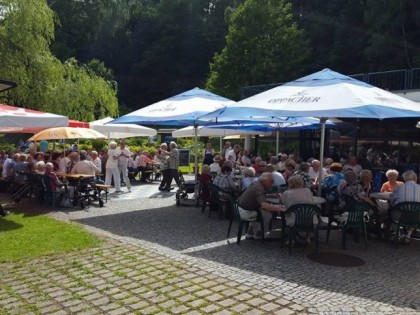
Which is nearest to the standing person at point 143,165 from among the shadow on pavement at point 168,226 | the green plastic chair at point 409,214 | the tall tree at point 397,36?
the shadow on pavement at point 168,226

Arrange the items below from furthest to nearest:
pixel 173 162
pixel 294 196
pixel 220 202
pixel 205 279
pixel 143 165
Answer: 1. pixel 143 165
2. pixel 173 162
3. pixel 220 202
4. pixel 294 196
5. pixel 205 279

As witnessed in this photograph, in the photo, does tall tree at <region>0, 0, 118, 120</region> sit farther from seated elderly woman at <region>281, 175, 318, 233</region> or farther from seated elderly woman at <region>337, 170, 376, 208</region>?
seated elderly woman at <region>337, 170, 376, 208</region>

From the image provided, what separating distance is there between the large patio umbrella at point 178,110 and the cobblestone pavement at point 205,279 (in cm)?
294

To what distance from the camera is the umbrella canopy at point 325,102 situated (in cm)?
663

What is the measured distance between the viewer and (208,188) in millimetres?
9820

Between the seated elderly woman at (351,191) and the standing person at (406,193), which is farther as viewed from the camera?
the seated elderly woman at (351,191)

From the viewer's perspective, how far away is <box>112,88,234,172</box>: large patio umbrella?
31.9 ft

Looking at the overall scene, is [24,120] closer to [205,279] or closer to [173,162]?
[205,279]

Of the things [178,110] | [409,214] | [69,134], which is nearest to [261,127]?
[178,110]

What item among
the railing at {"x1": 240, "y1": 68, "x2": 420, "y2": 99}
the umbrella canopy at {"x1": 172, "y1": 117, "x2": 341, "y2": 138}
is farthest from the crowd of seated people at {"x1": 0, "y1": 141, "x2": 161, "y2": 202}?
the railing at {"x1": 240, "y1": 68, "x2": 420, "y2": 99}

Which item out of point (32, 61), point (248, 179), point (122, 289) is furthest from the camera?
point (32, 61)

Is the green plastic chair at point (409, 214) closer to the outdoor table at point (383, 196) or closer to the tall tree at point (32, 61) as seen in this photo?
the outdoor table at point (383, 196)

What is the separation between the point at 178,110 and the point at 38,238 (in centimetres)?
445

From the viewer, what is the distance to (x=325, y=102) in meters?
6.92
